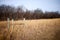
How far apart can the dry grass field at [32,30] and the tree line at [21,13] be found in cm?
9

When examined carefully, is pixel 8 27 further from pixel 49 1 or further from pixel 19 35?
pixel 49 1

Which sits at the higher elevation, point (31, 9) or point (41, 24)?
point (31, 9)

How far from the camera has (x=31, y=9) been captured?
2.15 meters

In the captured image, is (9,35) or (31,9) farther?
(31,9)

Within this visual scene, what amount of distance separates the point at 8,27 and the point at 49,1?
1.07m

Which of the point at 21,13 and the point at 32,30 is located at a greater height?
the point at 21,13

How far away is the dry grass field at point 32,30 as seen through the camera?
2.04 meters

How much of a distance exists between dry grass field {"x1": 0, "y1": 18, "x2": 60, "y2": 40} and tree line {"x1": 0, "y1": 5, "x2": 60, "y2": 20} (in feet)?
0.31

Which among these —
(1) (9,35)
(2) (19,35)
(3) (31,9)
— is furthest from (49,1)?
(1) (9,35)

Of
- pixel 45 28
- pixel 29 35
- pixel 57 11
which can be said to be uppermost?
pixel 57 11

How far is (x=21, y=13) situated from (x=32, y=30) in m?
0.45

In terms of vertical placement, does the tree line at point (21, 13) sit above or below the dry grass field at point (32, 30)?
above

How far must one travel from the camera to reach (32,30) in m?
2.12

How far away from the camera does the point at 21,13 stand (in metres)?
2.13
